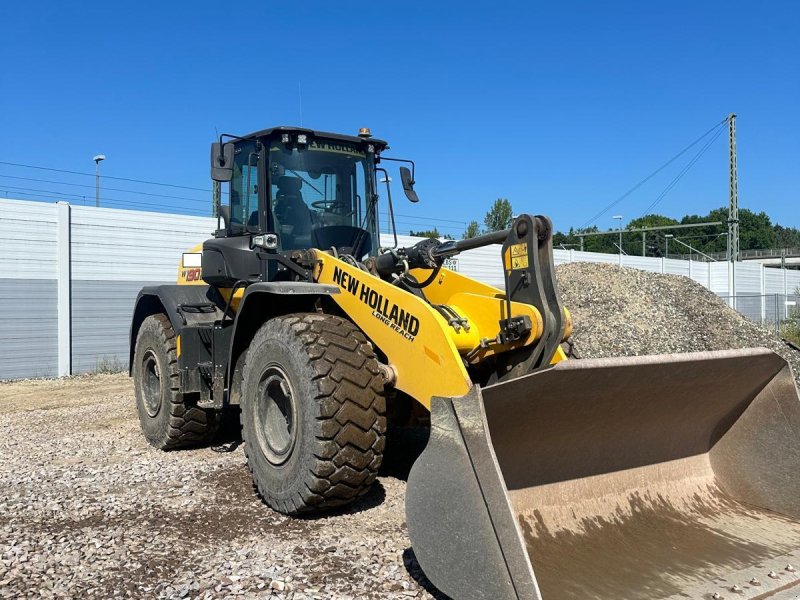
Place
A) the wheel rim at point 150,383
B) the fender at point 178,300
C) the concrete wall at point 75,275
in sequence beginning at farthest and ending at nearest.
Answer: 1. the concrete wall at point 75,275
2. the wheel rim at point 150,383
3. the fender at point 178,300

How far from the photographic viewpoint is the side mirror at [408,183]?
6.11 meters

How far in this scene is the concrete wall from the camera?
13.1m

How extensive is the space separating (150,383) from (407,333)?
3.74 metres

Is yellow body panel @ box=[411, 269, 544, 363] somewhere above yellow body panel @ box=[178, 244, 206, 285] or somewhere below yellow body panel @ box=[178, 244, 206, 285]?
below

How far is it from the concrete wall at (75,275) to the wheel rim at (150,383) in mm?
7517

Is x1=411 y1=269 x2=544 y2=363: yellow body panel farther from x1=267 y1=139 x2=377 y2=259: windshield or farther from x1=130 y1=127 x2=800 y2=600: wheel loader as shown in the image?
x1=267 y1=139 x2=377 y2=259: windshield

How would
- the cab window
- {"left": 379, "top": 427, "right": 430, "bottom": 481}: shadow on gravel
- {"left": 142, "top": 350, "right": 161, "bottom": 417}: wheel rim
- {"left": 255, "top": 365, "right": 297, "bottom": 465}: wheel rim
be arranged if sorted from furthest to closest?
{"left": 142, "top": 350, "right": 161, "bottom": 417}: wheel rim, the cab window, {"left": 379, "top": 427, "right": 430, "bottom": 481}: shadow on gravel, {"left": 255, "top": 365, "right": 297, "bottom": 465}: wheel rim

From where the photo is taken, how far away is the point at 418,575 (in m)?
3.62

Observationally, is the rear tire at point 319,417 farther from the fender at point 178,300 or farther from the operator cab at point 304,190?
the fender at point 178,300

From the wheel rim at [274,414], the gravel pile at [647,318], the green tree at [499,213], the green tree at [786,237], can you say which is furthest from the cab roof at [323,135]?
the green tree at [786,237]

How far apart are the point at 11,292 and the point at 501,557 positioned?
12679 millimetres

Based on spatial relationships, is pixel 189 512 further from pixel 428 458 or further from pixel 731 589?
pixel 731 589

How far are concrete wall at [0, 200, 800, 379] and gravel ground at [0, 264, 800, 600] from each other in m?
5.63

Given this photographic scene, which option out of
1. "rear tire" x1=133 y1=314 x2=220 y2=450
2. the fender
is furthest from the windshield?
"rear tire" x1=133 y1=314 x2=220 y2=450
